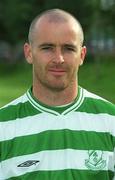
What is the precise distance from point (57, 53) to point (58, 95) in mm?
245

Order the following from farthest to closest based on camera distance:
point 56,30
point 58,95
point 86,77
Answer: point 86,77
point 58,95
point 56,30

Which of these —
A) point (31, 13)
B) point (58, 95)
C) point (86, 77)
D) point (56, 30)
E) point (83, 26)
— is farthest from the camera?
point (31, 13)

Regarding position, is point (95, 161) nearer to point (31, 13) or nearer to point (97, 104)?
Result: point (97, 104)

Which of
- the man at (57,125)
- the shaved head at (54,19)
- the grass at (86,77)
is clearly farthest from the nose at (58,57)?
the grass at (86,77)

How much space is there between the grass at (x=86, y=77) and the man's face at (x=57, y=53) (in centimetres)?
2870

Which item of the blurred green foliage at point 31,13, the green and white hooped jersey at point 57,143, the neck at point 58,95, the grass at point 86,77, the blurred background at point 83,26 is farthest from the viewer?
the blurred green foliage at point 31,13

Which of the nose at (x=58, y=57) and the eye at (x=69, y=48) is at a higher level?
the eye at (x=69, y=48)

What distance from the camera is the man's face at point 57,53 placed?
10.8 ft

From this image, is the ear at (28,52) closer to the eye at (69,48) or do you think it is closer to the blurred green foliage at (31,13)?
the eye at (69,48)

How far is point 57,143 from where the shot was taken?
3303mm

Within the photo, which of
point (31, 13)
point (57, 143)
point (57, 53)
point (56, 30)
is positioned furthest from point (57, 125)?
point (31, 13)

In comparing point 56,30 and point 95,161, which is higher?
point 56,30

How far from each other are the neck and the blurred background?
114ft

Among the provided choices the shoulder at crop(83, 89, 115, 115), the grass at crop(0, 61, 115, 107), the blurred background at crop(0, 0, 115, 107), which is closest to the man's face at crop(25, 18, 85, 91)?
the shoulder at crop(83, 89, 115, 115)
